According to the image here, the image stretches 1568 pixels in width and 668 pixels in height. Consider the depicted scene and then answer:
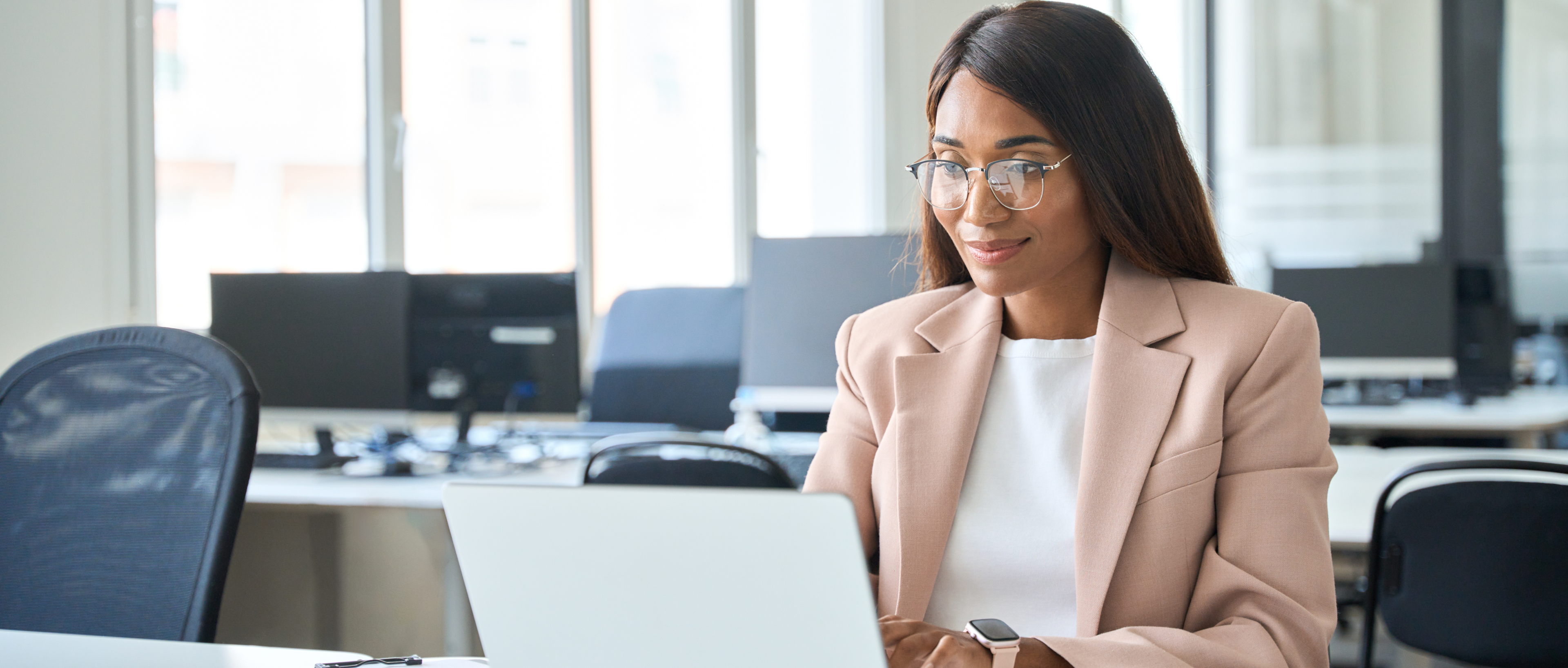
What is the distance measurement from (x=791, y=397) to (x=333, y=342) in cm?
115

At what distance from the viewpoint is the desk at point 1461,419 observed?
134 inches

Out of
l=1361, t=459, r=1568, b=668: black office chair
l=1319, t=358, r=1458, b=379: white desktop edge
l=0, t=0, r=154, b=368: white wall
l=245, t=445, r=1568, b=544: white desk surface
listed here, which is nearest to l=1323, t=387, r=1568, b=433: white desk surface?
l=1319, t=358, r=1458, b=379: white desktop edge

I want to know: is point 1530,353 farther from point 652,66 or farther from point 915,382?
point 915,382

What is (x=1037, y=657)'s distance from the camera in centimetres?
87

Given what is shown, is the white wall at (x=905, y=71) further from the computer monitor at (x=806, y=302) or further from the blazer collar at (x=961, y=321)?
the blazer collar at (x=961, y=321)

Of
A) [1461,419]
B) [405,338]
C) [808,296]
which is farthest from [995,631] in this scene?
[1461,419]

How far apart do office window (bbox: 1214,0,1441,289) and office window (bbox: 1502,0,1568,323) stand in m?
0.33

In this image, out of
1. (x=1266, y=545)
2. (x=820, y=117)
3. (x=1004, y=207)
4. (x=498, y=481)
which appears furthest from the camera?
(x=820, y=117)

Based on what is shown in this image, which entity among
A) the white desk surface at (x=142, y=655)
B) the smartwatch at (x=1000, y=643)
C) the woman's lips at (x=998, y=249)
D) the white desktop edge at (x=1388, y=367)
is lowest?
the white desk surface at (x=142, y=655)

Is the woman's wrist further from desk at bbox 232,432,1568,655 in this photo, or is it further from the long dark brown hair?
desk at bbox 232,432,1568,655

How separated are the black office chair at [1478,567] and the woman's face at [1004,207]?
3.34 feet

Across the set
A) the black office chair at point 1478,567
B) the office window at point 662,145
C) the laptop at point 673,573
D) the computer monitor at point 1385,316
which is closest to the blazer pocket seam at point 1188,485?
the laptop at point 673,573

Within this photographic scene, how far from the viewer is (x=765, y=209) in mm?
4980

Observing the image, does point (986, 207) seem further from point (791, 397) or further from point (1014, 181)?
point (791, 397)
